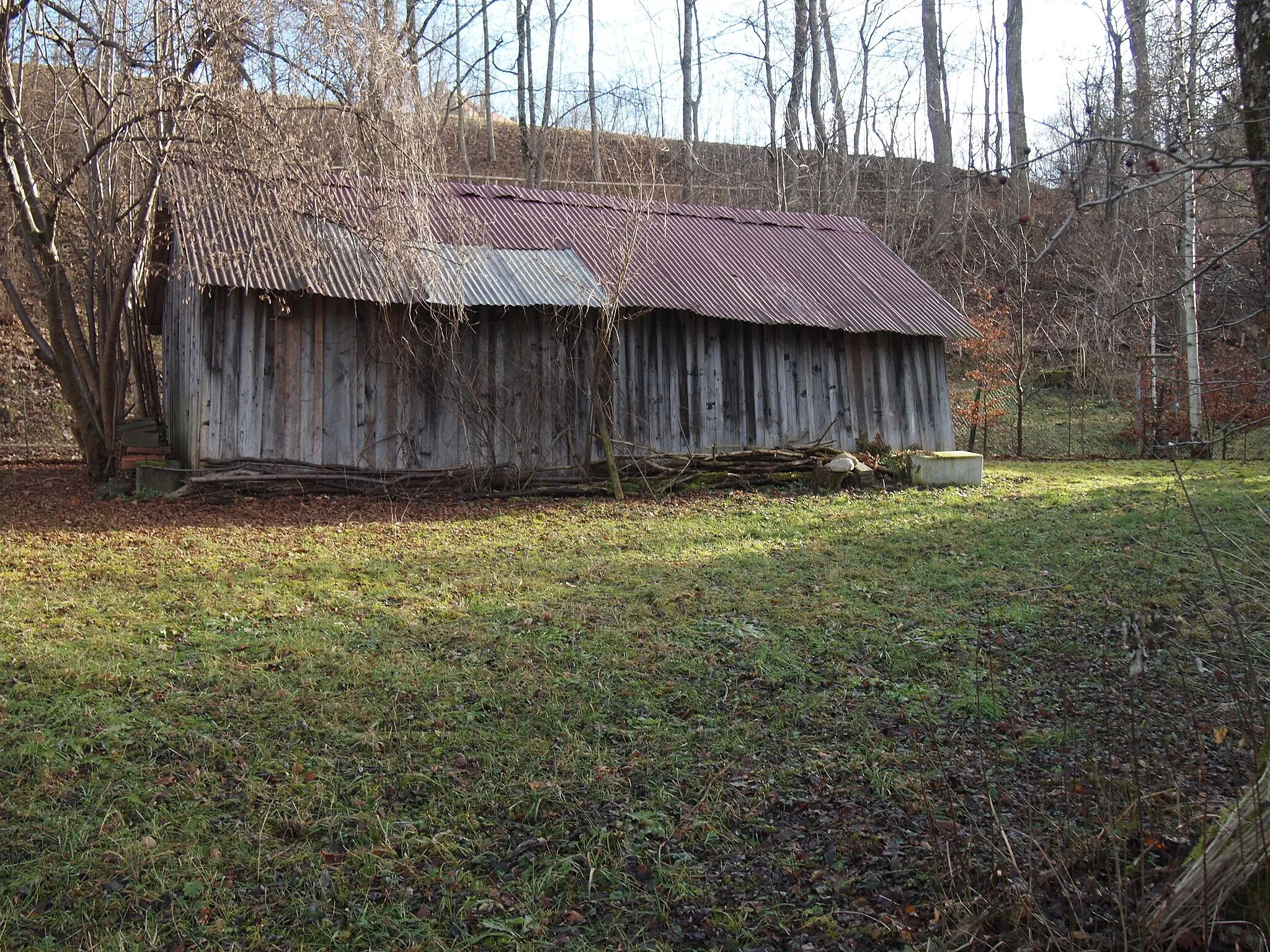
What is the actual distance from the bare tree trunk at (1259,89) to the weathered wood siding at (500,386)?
943 centimetres

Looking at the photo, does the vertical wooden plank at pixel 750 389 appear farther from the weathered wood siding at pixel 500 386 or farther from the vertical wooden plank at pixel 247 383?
the vertical wooden plank at pixel 247 383

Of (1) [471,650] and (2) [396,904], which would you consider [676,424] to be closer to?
(1) [471,650]

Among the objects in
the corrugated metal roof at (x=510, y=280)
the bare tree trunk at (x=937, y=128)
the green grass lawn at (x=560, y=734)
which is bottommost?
the green grass lawn at (x=560, y=734)

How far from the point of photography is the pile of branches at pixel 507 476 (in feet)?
39.8

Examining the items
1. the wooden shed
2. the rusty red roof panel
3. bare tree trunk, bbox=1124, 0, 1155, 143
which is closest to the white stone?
the wooden shed

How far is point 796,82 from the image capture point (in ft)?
93.0

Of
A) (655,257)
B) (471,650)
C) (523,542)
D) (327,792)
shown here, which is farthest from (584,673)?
(655,257)

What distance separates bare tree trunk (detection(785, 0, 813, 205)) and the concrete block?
20470mm

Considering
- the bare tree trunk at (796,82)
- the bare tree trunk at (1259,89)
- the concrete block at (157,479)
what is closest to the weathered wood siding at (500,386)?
the concrete block at (157,479)

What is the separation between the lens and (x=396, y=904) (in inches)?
139

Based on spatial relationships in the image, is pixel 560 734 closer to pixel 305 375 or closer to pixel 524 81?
pixel 305 375

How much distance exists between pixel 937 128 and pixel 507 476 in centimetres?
2221

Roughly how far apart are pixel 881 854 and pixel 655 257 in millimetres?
12177

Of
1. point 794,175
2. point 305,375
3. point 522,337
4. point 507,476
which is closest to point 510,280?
point 522,337
